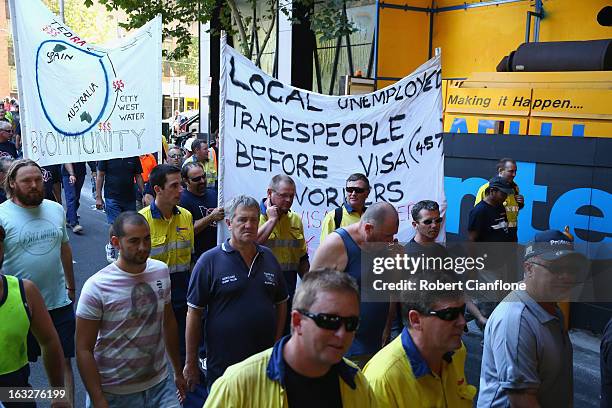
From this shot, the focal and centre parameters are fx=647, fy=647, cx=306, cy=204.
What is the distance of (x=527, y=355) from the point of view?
3.11 m

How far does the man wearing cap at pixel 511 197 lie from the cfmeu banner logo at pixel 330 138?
148cm

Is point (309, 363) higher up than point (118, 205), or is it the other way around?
point (309, 363)

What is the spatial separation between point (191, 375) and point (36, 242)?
1.56 m

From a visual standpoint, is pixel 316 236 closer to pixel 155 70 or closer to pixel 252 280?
pixel 252 280

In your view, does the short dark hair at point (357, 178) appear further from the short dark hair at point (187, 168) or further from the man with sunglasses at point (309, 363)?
the man with sunglasses at point (309, 363)

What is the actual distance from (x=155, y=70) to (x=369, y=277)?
12.2 ft

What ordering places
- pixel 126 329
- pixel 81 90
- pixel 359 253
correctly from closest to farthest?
pixel 126 329, pixel 359 253, pixel 81 90

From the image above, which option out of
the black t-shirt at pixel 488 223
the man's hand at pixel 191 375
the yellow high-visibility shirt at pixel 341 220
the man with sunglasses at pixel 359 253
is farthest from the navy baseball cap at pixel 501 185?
the man's hand at pixel 191 375

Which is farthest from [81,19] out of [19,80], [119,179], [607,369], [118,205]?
[607,369]

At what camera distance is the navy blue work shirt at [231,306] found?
12.9ft

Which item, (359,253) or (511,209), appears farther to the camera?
(511,209)

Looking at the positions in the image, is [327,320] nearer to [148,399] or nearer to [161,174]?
[148,399]

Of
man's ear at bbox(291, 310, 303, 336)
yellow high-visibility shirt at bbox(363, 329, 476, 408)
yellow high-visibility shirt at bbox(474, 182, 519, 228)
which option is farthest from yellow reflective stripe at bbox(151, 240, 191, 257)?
yellow high-visibility shirt at bbox(474, 182, 519, 228)

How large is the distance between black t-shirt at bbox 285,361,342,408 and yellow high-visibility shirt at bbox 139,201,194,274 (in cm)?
292
